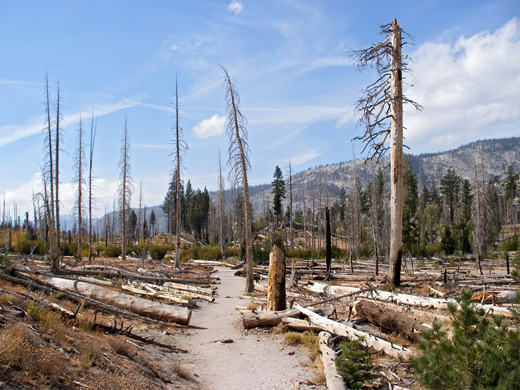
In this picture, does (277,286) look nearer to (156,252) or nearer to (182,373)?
(182,373)

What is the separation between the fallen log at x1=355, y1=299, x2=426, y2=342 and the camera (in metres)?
7.79

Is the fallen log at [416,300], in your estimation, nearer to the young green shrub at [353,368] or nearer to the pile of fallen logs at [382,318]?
the pile of fallen logs at [382,318]

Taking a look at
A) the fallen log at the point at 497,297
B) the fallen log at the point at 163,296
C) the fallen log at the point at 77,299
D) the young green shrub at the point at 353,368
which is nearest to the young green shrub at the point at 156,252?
the fallen log at the point at 163,296

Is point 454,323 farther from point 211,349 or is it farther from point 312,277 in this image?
point 312,277

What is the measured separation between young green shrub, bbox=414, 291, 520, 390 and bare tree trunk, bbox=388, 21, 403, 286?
23.2 ft

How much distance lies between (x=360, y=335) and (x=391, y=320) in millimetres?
884

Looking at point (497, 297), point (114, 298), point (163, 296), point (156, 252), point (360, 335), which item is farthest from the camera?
point (156, 252)

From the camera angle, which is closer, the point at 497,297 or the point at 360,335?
the point at 360,335

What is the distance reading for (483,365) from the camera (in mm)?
3455

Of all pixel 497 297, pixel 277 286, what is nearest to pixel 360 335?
pixel 277 286

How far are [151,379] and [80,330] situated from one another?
2075 mm

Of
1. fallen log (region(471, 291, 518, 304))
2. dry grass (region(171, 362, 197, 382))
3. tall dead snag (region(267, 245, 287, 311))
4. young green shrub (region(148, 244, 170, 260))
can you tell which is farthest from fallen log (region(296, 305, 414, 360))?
young green shrub (region(148, 244, 170, 260))

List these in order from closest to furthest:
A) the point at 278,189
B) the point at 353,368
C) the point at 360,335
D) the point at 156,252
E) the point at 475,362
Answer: the point at 475,362
the point at 353,368
the point at 360,335
the point at 156,252
the point at 278,189

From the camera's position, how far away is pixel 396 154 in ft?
36.1
